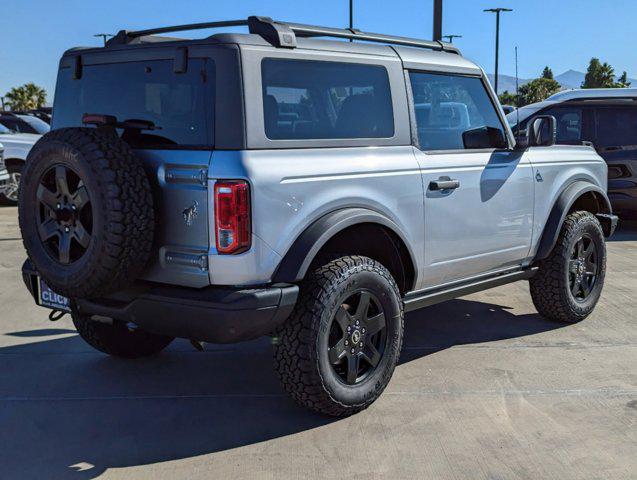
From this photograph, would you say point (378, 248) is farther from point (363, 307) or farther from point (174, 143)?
point (174, 143)

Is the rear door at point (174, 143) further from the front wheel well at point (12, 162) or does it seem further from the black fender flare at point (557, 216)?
the front wheel well at point (12, 162)

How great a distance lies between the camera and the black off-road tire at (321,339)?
350cm

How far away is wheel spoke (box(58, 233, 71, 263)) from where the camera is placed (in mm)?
3400

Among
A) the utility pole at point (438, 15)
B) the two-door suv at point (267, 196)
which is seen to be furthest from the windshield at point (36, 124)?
the two-door suv at point (267, 196)

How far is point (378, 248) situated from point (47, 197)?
1707 millimetres

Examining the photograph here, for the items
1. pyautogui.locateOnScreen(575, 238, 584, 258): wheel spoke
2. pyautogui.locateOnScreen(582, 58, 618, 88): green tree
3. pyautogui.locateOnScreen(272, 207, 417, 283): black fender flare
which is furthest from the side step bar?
pyautogui.locateOnScreen(582, 58, 618, 88): green tree

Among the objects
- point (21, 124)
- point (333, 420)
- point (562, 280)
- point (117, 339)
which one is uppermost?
point (21, 124)

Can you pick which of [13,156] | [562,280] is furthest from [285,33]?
[13,156]

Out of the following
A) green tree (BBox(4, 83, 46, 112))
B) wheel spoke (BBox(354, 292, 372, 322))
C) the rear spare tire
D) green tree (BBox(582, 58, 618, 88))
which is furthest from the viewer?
green tree (BBox(582, 58, 618, 88))

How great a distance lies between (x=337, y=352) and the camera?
3.68 meters

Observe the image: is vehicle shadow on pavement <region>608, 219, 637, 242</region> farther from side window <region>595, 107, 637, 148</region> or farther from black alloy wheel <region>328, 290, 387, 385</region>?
black alloy wheel <region>328, 290, 387, 385</region>

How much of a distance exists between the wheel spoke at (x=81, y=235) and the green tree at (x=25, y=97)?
60.8 m

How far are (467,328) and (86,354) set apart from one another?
2630 millimetres

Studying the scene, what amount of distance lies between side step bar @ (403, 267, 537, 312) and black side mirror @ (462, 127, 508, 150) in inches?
33.2
